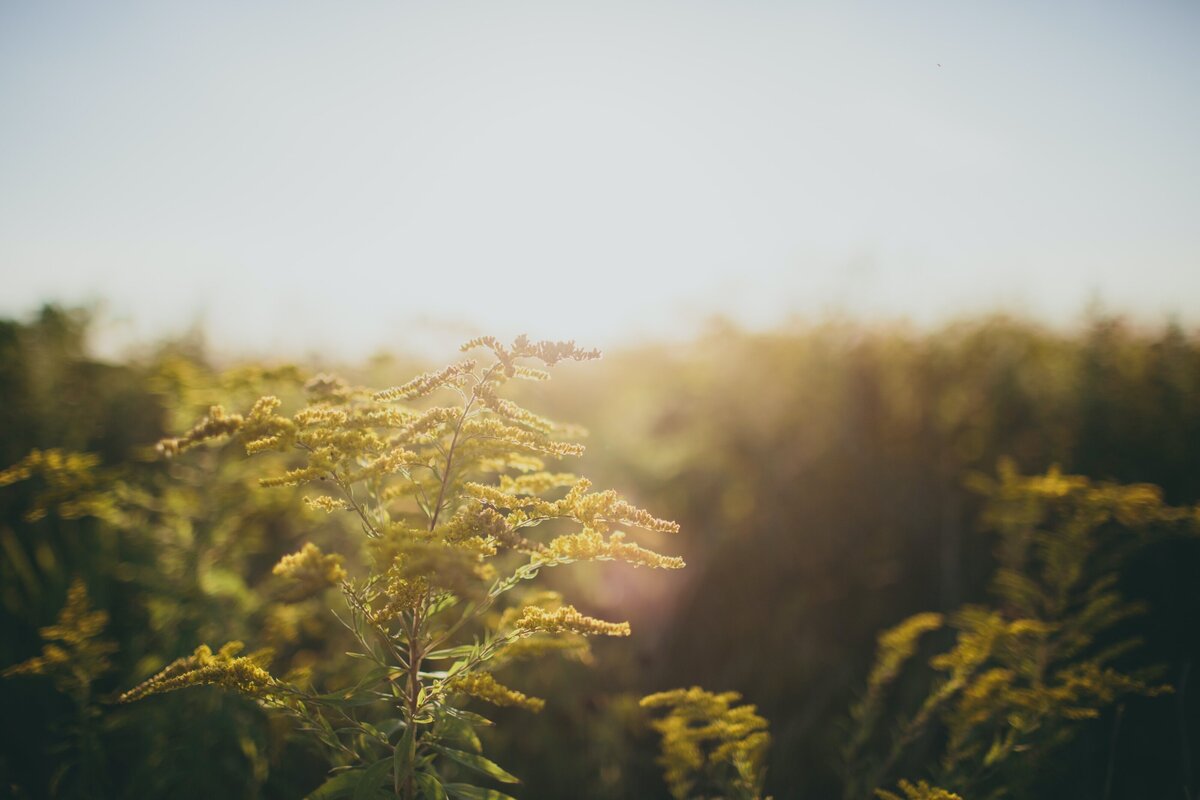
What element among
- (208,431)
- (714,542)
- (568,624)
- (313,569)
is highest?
(208,431)

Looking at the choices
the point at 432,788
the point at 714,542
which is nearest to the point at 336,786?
the point at 432,788

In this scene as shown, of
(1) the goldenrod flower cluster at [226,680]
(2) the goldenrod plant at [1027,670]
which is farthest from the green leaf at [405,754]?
(2) the goldenrod plant at [1027,670]

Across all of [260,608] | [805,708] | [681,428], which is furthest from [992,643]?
[260,608]

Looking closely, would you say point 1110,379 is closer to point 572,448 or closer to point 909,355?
point 909,355

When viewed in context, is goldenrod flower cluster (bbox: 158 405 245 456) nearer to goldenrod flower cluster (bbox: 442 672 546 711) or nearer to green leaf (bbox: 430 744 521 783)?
goldenrod flower cluster (bbox: 442 672 546 711)

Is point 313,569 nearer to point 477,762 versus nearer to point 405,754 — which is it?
point 405,754

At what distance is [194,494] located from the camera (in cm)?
360

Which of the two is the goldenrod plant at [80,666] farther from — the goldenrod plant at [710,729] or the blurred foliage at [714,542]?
the goldenrod plant at [710,729]

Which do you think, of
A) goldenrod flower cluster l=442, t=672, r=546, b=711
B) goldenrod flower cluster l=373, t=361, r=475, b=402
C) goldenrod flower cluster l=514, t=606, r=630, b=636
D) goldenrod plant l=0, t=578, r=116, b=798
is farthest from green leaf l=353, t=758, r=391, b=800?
goldenrod plant l=0, t=578, r=116, b=798

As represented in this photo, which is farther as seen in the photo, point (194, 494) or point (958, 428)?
point (958, 428)

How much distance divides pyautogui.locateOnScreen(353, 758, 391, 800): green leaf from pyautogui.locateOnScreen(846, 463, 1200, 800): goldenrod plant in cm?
160

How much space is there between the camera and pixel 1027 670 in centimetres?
272

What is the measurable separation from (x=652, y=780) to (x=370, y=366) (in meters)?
3.10

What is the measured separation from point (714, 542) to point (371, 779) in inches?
143
